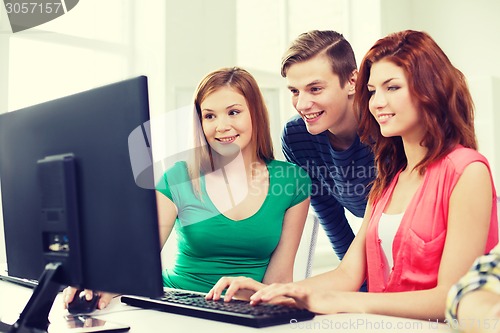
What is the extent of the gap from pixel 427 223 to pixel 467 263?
145 mm

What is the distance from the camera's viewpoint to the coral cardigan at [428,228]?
4.58ft

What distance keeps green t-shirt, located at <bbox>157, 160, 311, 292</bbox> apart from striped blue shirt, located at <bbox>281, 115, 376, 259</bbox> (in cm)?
29

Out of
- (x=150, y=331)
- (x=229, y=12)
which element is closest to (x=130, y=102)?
(x=150, y=331)

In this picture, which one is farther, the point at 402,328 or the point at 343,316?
the point at 343,316

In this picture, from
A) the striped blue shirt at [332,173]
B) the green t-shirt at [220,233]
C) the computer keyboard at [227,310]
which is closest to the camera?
the computer keyboard at [227,310]

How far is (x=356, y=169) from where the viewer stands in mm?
2240

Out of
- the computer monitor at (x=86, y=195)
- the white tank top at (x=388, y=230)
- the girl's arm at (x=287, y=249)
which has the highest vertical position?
the computer monitor at (x=86, y=195)

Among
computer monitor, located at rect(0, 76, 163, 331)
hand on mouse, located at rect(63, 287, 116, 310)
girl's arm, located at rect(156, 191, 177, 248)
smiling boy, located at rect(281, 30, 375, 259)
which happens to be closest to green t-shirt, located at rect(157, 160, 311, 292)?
girl's arm, located at rect(156, 191, 177, 248)

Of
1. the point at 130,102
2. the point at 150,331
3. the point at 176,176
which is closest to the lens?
the point at 130,102

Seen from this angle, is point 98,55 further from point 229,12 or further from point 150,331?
point 150,331

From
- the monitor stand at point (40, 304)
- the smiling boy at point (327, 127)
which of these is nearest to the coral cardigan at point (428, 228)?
the smiling boy at point (327, 127)

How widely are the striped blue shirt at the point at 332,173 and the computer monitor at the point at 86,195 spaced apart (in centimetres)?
127

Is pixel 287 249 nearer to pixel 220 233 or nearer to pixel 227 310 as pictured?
pixel 220 233

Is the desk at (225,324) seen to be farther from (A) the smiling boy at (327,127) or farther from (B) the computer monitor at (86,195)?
(A) the smiling boy at (327,127)
